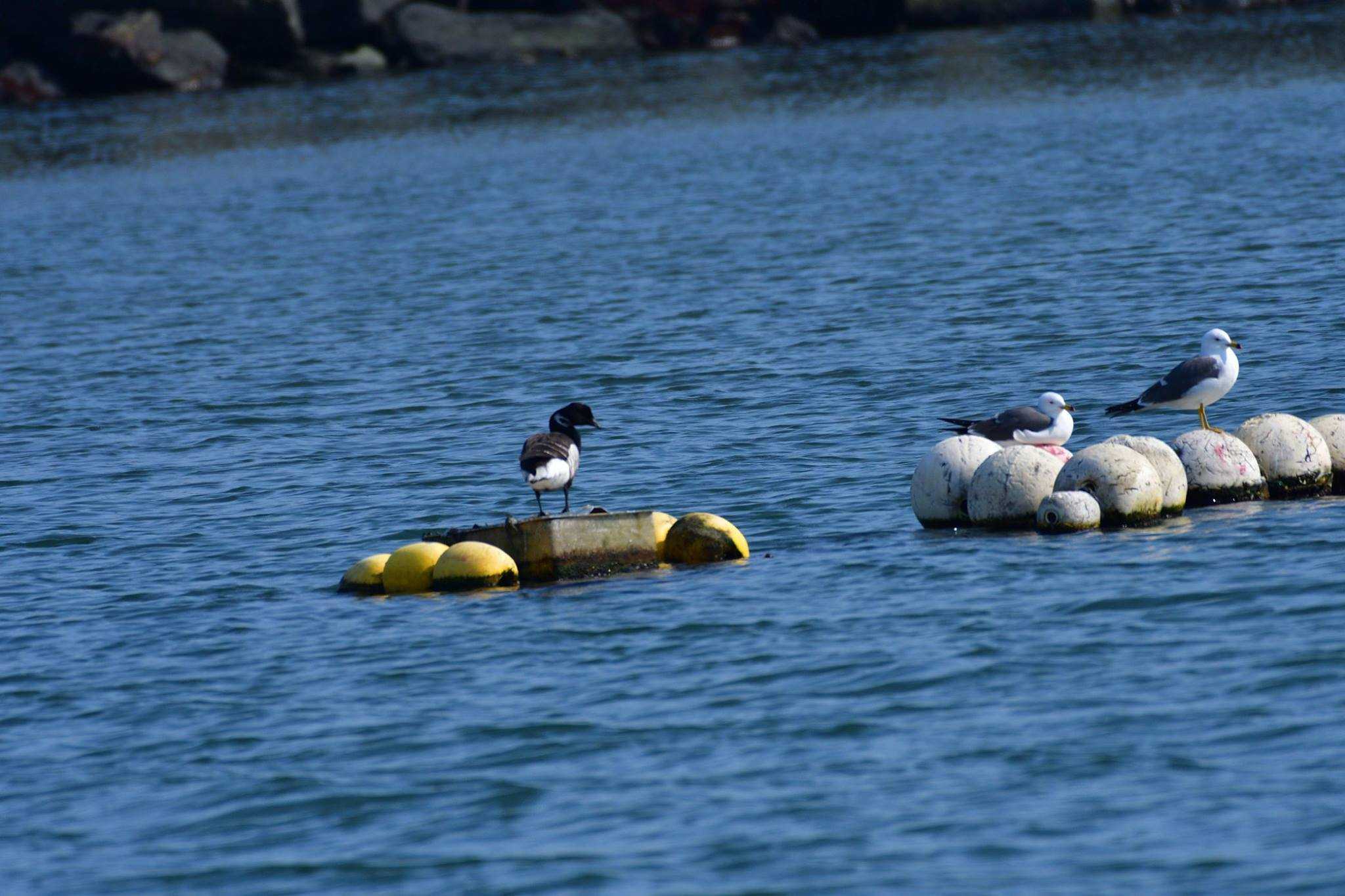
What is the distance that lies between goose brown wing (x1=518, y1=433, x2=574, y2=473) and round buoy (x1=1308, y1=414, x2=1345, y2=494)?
6.76m

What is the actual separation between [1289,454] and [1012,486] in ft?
8.27

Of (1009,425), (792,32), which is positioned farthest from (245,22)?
(1009,425)

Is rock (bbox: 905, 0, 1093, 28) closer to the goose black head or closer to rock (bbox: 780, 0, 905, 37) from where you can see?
rock (bbox: 780, 0, 905, 37)

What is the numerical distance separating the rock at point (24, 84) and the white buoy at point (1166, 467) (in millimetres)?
76518

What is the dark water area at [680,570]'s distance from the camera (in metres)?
11.6

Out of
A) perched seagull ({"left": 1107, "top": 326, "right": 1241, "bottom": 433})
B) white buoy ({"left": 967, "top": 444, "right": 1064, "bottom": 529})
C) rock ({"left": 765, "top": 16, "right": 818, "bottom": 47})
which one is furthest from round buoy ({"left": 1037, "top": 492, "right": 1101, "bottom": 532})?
rock ({"left": 765, "top": 16, "right": 818, "bottom": 47})

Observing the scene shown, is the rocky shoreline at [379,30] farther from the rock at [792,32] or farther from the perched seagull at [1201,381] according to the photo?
the perched seagull at [1201,381]

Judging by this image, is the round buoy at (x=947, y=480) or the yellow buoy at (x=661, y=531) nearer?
the yellow buoy at (x=661, y=531)

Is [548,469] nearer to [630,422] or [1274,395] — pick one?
[630,422]

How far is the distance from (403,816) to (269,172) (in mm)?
49615

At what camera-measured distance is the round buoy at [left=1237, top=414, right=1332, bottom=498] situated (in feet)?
58.0

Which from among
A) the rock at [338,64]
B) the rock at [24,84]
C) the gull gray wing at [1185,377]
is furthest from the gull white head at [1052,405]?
the rock at [24,84]

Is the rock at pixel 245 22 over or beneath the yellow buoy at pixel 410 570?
over

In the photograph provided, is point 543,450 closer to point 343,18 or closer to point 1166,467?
point 1166,467
